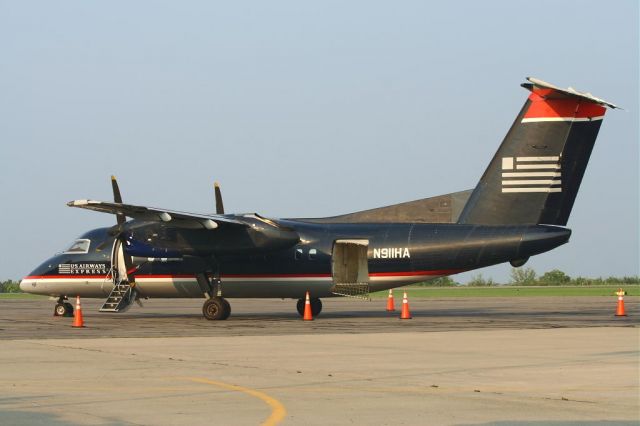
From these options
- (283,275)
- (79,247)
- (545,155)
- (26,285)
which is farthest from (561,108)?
(26,285)

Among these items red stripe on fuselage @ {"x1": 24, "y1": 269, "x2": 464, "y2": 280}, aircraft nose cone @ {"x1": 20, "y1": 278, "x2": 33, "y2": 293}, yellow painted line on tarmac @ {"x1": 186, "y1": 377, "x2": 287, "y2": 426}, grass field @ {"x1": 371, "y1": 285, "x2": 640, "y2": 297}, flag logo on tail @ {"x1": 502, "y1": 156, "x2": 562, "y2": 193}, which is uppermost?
flag logo on tail @ {"x1": 502, "y1": 156, "x2": 562, "y2": 193}

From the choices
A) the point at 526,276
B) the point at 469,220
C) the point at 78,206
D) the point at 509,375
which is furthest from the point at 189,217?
the point at 526,276

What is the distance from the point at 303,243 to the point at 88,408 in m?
17.9

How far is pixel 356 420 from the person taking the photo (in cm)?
956

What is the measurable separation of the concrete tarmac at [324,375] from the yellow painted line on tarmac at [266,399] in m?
0.01

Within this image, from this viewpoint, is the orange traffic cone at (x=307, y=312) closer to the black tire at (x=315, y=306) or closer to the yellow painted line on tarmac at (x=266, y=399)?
the black tire at (x=315, y=306)

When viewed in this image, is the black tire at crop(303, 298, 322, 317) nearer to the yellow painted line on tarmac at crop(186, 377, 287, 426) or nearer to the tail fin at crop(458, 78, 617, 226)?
the tail fin at crop(458, 78, 617, 226)

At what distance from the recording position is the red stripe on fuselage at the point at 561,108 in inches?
977

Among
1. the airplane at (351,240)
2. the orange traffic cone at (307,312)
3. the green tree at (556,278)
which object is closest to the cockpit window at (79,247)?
the airplane at (351,240)

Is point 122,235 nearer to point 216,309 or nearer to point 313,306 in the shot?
point 216,309

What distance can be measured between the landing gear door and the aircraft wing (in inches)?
81.7

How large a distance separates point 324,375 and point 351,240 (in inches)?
559

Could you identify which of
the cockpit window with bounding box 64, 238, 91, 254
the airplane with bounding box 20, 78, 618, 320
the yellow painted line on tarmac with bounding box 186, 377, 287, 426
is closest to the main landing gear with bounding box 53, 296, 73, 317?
the airplane with bounding box 20, 78, 618, 320

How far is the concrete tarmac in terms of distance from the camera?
9.91m
